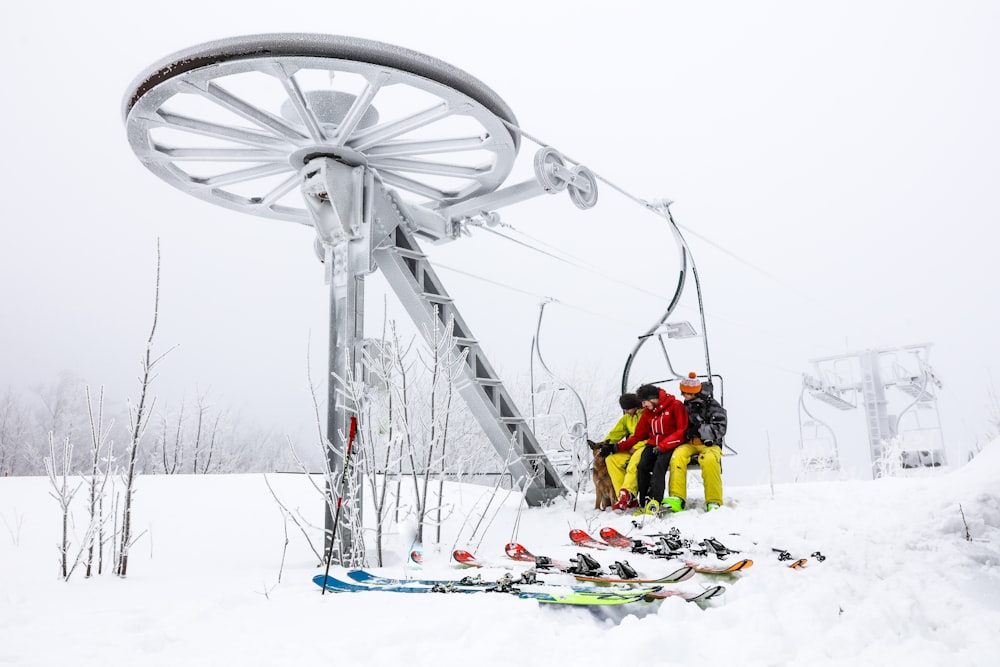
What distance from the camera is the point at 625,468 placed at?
8688mm

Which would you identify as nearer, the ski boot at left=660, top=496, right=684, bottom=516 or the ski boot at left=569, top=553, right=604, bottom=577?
the ski boot at left=569, top=553, right=604, bottom=577

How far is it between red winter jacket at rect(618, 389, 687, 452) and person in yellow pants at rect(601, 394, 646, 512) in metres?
0.28

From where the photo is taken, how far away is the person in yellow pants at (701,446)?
7.78 m

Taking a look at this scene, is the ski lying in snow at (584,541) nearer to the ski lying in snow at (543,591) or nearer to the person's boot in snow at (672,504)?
the person's boot in snow at (672,504)

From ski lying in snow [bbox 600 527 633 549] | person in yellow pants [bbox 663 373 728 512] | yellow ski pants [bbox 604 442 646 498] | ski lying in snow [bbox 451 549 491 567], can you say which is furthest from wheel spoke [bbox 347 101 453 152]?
yellow ski pants [bbox 604 442 646 498]

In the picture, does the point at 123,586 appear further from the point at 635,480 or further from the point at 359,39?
the point at 635,480

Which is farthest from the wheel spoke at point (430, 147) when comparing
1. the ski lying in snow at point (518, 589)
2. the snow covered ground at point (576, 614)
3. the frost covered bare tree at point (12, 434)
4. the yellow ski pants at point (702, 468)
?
the frost covered bare tree at point (12, 434)

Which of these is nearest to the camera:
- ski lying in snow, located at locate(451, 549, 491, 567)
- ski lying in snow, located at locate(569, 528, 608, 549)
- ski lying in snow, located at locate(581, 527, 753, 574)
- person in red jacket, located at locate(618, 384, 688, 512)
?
ski lying in snow, located at locate(581, 527, 753, 574)

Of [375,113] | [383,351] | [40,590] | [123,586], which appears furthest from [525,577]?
[375,113]

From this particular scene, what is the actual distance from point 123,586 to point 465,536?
162 inches

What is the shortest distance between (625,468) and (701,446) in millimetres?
1101

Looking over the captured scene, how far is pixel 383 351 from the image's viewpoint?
6172 mm

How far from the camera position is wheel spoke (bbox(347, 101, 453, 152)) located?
20.9 ft

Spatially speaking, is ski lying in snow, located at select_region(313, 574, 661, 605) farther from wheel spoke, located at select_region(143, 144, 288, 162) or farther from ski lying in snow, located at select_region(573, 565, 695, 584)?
wheel spoke, located at select_region(143, 144, 288, 162)
